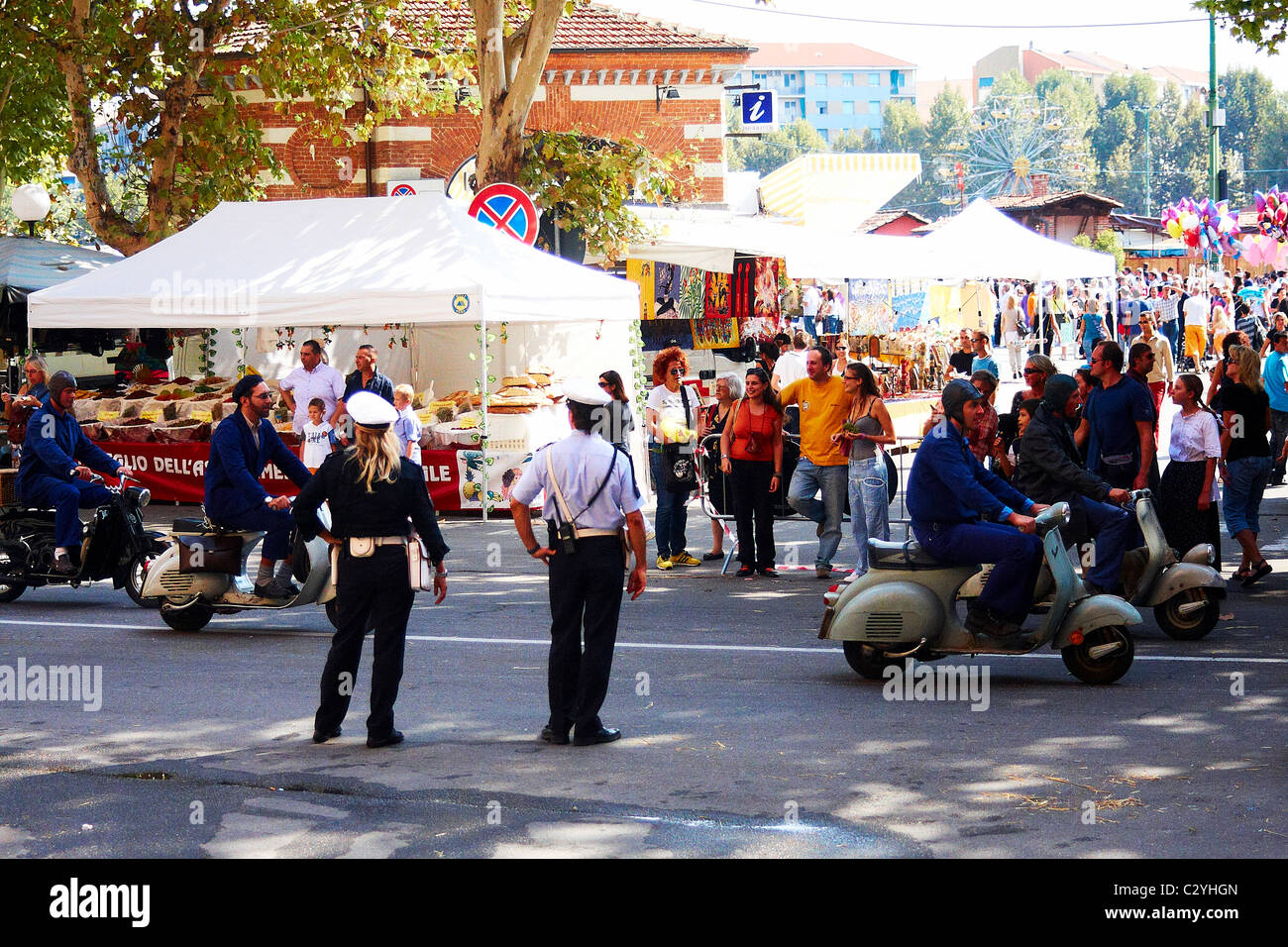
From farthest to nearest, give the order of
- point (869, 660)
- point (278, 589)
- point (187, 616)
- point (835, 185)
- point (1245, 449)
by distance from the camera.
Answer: point (835, 185) < point (1245, 449) < point (187, 616) < point (278, 589) < point (869, 660)

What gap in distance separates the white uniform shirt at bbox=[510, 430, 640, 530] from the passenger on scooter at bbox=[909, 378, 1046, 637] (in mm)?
1790

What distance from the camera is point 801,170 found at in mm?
37094

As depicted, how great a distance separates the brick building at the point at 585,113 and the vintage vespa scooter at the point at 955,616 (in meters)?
21.9

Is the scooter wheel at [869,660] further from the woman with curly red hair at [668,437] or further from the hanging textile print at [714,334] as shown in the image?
the hanging textile print at [714,334]

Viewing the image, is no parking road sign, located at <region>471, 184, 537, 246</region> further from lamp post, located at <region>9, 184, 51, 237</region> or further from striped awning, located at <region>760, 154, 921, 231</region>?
striped awning, located at <region>760, 154, 921, 231</region>

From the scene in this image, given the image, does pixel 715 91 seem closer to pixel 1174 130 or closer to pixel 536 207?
pixel 536 207

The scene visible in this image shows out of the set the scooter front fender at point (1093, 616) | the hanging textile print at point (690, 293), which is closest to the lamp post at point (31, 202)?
the hanging textile print at point (690, 293)

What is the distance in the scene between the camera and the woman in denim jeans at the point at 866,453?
463 inches

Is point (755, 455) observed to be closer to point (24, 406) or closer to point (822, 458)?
point (822, 458)

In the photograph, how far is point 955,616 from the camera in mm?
8664

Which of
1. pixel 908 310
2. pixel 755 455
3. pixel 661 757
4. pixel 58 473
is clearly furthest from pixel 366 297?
pixel 908 310

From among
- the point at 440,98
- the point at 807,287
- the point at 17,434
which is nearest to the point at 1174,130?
the point at 807,287

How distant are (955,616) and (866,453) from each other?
3345mm
